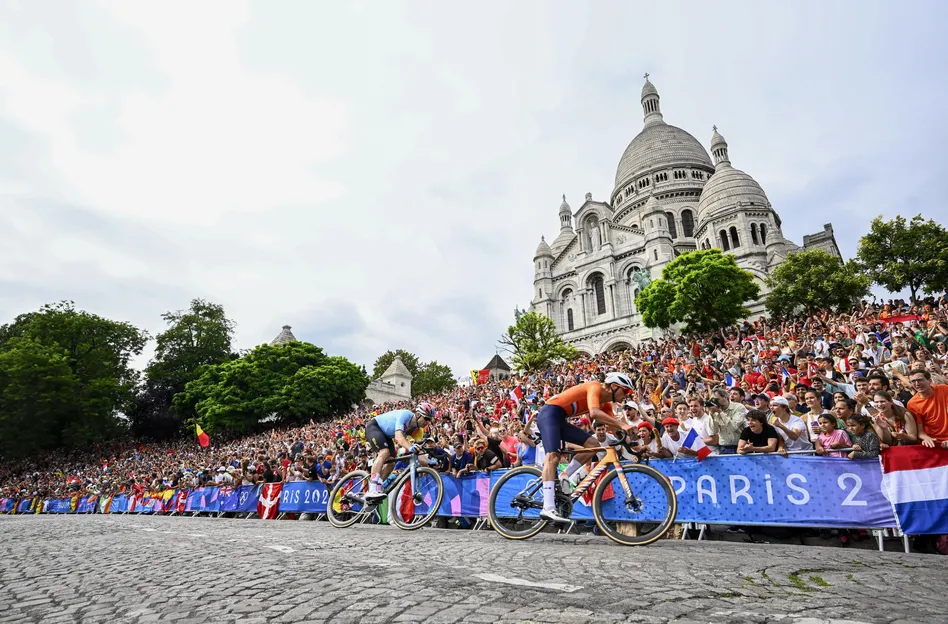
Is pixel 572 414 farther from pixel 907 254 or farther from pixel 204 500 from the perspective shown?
pixel 907 254

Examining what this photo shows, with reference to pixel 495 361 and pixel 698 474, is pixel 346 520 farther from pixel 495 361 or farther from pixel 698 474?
pixel 495 361

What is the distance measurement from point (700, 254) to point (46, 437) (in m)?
52.9

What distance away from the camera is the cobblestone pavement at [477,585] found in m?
2.74

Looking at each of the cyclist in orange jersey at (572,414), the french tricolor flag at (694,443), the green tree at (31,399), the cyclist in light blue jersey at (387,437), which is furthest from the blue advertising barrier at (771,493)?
the green tree at (31,399)

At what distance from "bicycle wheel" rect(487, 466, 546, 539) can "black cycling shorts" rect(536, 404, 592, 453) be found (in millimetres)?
503

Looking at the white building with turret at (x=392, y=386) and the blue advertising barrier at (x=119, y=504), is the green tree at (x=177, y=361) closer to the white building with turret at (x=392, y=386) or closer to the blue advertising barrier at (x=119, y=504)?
the white building with turret at (x=392, y=386)

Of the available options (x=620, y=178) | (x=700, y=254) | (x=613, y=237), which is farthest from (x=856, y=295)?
(x=620, y=178)

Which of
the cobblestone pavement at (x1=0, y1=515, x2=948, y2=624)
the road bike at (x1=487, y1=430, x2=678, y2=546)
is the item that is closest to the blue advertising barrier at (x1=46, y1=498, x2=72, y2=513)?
the cobblestone pavement at (x1=0, y1=515, x2=948, y2=624)

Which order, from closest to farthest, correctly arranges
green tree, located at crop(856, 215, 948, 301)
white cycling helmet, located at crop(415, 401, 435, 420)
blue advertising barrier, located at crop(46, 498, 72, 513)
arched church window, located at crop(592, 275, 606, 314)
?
white cycling helmet, located at crop(415, 401, 435, 420) < blue advertising barrier, located at crop(46, 498, 72, 513) < green tree, located at crop(856, 215, 948, 301) < arched church window, located at crop(592, 275, 606, 314)

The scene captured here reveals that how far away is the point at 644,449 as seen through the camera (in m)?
7.62

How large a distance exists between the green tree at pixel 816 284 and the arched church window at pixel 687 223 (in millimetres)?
27452

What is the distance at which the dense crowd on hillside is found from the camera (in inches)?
250

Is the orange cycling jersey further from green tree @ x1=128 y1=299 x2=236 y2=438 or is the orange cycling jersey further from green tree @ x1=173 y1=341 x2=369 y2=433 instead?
green tree @ x1=128 y1=299 x2=236 y2=438

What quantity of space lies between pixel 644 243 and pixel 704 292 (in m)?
18.7
